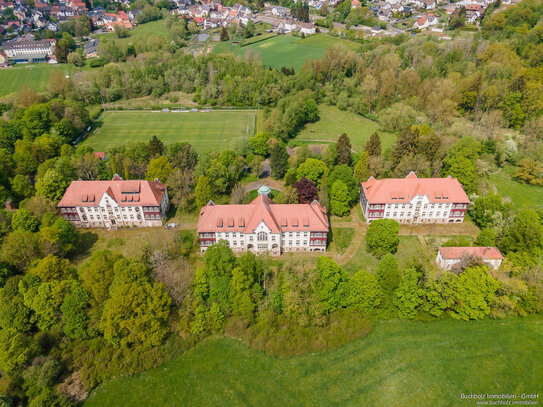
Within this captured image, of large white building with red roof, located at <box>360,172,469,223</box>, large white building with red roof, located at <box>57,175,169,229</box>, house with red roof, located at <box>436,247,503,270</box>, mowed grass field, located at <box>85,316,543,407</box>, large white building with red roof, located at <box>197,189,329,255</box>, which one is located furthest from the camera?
large white building with red roof, located at <box>360,172,469,223</box>

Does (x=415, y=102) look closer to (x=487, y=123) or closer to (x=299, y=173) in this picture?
(x=487, y=123)

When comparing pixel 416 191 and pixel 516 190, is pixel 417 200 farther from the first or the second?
pixel 516 190

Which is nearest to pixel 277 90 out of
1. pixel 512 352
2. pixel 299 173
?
pixel 299 173

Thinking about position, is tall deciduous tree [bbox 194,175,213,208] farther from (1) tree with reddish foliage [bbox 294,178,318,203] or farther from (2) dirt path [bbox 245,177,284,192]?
(1) tree with reddish foliage [bbox 294,178,318,203]

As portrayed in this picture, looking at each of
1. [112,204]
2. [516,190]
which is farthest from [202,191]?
[516,190]

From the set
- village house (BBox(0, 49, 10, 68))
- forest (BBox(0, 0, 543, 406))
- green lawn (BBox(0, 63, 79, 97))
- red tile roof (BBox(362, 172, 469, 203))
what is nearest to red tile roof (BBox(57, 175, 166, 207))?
forest (BBox(0, 0, 543, 406))

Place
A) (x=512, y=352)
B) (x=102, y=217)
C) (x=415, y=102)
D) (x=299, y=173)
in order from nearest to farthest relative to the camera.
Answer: (x=512, y=352)
(x=102, y=217)
(x=299, y=173)
(x=415, y=102)
